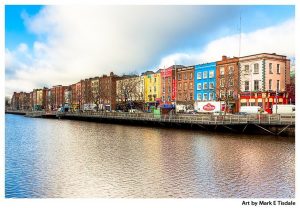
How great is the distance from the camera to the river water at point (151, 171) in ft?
41.9

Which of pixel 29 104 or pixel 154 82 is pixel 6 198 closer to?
pixel 154 82

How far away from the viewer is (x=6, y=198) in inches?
489

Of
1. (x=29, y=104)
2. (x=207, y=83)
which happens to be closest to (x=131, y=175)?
(x=207, y=83)

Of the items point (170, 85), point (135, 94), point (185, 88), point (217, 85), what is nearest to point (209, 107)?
point (217, 85)

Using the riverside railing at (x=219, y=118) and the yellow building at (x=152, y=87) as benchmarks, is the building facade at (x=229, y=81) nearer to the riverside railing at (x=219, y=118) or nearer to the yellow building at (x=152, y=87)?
the riverside railing at (x=219, y=118)

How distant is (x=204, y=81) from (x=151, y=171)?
138 ft

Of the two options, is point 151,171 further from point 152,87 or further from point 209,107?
point 152,87

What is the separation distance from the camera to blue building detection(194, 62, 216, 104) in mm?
54156

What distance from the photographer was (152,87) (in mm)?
70938

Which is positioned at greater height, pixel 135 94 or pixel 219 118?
pixel 135 94

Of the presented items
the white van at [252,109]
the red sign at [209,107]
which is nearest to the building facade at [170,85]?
the red sign at [209,107]

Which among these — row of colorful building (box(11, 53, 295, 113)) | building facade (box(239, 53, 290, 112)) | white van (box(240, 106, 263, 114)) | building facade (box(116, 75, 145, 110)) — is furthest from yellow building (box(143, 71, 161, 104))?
white van (box(240, 106, 263, 114))
